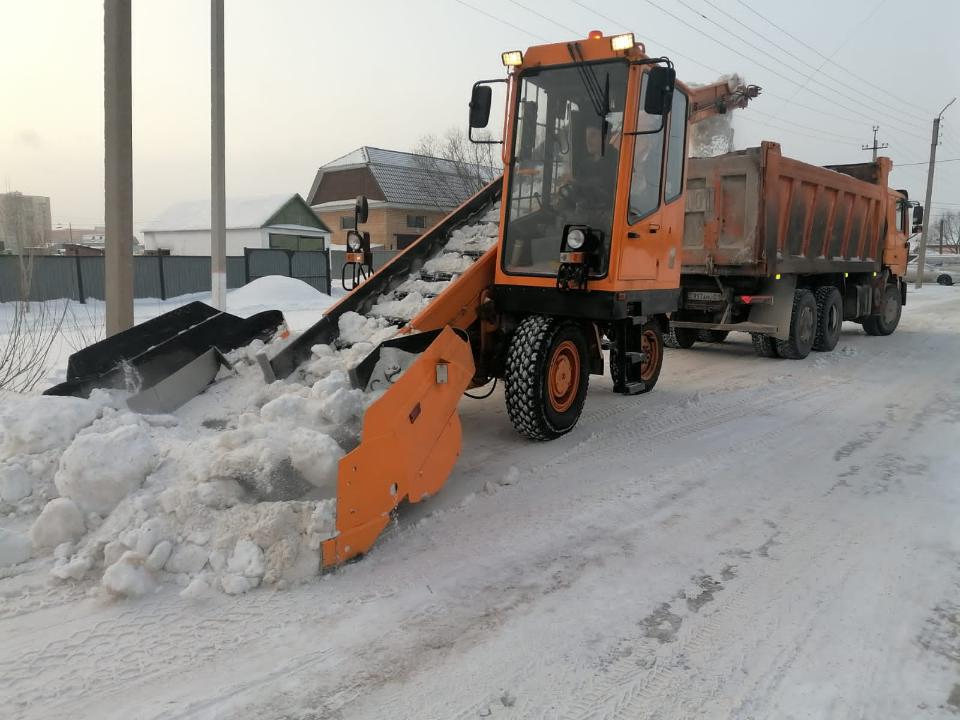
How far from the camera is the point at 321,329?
17.0 ft

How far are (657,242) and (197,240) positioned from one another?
99.0 feet

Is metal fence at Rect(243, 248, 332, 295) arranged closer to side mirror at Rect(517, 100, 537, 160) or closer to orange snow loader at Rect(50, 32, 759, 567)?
orange snow loader at Rect(50, 32, 759, 567)

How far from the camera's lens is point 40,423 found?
12.1 feet

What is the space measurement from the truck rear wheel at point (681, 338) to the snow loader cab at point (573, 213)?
4.91 m

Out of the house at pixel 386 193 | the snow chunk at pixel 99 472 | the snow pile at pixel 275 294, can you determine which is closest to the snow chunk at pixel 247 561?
the snow chunk at pixel 99 472

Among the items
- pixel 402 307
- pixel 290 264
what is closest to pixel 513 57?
pixel 402 307

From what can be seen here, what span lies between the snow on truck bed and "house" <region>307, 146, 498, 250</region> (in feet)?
91.2

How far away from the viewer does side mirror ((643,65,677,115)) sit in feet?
15.8

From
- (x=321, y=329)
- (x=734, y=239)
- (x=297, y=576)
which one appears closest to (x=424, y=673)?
(x=297, y=576)

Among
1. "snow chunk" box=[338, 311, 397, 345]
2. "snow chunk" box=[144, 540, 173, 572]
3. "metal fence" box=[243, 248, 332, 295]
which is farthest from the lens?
"metal fence" box=[243, 248, 332, 295]

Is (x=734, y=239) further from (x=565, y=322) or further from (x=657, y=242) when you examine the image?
(x=565, y=322)

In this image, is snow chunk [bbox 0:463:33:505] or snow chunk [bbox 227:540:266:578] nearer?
snow chunk [bbox 227:540:266:578]

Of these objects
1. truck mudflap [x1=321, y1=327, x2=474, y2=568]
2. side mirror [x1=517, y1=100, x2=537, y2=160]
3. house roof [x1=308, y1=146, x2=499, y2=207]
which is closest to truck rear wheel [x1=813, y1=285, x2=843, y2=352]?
side mirror [x1=517, y1=100, x2=537, y2=160]

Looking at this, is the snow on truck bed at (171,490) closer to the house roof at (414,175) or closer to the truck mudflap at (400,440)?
the truck mudflap at (400,440)
